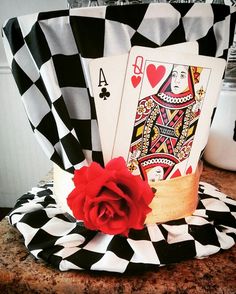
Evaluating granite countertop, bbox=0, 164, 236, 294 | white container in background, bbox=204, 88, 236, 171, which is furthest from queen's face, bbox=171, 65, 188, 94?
white container in background, bbox=204, 88, 236, 171

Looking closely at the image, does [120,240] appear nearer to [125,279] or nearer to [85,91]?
[125,279]

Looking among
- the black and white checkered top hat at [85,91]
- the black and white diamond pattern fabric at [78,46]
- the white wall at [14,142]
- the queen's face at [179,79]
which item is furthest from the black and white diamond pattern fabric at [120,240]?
the white wall at [14,142]

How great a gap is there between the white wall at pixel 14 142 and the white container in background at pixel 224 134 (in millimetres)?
1022

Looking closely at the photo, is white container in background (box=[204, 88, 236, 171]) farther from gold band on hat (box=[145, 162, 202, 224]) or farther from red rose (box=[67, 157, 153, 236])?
red rose (box=[67, 157, 153, 236])

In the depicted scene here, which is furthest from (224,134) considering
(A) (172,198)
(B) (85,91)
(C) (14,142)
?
(C) (14,142)

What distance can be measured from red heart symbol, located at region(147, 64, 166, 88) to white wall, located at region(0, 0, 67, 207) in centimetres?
117

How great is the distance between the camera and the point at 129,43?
0.35 metres

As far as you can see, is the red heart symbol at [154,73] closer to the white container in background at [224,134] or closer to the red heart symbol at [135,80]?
the red heart symbol at [135,80]

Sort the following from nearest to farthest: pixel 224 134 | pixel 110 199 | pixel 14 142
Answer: pixel 110 199, pixel 224 134, pixel 14 142

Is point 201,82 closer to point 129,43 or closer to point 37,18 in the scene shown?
point 129,43

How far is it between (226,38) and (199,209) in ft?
0.95

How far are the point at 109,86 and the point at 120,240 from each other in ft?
0.74

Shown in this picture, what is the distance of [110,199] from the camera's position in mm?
325

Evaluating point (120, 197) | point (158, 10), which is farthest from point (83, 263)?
point (158, 10)
